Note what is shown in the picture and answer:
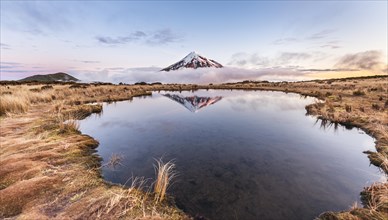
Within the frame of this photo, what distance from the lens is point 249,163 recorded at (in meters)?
8.95

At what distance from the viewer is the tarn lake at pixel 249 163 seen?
6.09 m

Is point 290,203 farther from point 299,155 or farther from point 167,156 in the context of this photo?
point 167,156

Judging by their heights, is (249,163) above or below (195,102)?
below

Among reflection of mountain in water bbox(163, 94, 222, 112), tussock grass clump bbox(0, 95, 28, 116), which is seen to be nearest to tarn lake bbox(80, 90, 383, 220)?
tussock grass clump bbox(0, 95, 28, 116)

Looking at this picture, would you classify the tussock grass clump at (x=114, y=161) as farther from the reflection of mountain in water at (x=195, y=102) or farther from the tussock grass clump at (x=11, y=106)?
the reflection of mountain in water at (x=195, y=102)

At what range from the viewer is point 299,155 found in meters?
9.91

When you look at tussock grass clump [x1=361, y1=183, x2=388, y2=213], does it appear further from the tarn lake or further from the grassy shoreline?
the tarn lake

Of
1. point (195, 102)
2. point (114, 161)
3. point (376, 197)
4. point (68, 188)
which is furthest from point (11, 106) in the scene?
point (376, 197)

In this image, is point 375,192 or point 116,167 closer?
point 375,192

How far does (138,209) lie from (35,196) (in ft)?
9.37

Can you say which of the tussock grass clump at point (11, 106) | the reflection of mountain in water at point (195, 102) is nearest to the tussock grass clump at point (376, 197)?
the reflection of mountain in water at point (195, 102)

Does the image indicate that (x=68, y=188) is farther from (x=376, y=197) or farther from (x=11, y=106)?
(x=11, y=106)

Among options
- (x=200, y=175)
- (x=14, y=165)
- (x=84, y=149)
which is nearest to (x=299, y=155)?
(x=200, y=175)

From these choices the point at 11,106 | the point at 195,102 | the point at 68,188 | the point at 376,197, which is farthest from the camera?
the point at 195,102
